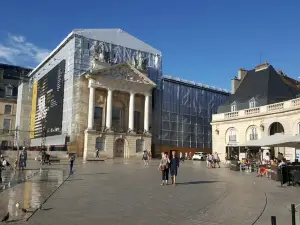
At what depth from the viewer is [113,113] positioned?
169ft

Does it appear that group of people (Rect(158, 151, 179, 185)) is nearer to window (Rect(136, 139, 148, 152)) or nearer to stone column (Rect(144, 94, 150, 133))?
window (Rect(136, 139, 148, 152))

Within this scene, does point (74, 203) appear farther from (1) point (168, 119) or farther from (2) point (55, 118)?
(1) point (168, 119)

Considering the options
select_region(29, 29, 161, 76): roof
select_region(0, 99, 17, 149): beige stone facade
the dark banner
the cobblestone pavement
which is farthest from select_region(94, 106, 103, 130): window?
the cobblestone pavement

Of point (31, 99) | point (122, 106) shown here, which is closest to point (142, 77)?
point (122, 106)

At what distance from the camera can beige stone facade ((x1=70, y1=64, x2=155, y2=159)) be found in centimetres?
4662

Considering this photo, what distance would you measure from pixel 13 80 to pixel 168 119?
40476mm

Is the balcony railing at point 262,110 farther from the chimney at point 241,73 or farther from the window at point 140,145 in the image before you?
the window at point 140,145

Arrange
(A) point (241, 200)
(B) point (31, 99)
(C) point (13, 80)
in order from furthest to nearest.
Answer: (C) point (13, 80), (B) point (31, 99), (A) point (241, 200)

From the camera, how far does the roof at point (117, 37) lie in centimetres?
5050

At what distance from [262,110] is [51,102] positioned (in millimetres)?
33720

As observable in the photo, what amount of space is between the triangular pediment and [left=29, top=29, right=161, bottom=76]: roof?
5933mm

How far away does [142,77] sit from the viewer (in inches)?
2012

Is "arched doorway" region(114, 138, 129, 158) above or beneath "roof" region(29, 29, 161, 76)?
beneath

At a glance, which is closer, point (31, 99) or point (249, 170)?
point (249, 170)
